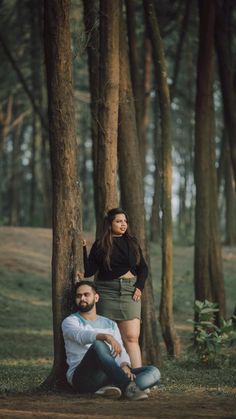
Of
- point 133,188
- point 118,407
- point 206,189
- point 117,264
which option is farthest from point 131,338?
point 206,189

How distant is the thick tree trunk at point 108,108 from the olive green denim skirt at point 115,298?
126cm

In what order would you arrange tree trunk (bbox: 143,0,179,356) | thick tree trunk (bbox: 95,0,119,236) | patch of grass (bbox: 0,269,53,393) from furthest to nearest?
tree trunk (bbox: 143,0,179,356)
thick tree trunk (bbox: 95,0,119,236)
patch of grass (bbox: 0,269,53,393)

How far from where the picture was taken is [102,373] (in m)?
→ 8.33

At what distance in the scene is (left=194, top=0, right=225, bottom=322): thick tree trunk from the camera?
14.3 meters

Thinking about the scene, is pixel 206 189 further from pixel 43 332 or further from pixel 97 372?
pixel 97 372

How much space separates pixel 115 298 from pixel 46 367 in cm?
307

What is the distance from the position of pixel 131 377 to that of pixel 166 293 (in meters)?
4.60

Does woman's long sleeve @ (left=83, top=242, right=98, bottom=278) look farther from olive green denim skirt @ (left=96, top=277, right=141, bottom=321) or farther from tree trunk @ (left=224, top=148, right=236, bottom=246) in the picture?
tree trunk @ (left=224, top=148, right=236, bottom=246)

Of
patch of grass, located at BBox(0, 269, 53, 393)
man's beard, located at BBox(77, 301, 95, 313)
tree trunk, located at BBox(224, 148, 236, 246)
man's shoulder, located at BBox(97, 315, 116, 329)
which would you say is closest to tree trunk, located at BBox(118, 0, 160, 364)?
patch of grass, located at BBox(0, 269, 53, 393)

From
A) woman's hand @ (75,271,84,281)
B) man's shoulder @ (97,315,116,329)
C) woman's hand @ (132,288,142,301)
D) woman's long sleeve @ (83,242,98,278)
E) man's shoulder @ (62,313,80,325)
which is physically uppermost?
woman's long sleeve @ (83,242,98,278)

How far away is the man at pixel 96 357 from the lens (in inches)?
322

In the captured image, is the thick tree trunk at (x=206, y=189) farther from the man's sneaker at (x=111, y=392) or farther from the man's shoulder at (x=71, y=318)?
the man's sneaker at (x=111, y=392)

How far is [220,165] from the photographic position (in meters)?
26.0

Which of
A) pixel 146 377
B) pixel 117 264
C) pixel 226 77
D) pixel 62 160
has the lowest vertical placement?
pixel 146 377
